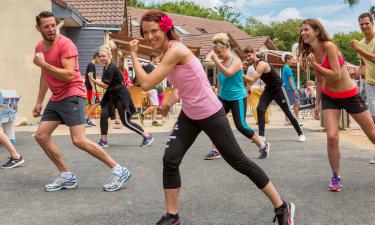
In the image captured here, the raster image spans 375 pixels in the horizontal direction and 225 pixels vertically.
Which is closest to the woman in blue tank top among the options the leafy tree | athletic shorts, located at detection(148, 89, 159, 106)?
athletic shorts, located at detection(148, 89, 159, 106)

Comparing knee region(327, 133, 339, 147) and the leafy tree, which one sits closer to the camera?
knee region(327, 133, 339, 147)

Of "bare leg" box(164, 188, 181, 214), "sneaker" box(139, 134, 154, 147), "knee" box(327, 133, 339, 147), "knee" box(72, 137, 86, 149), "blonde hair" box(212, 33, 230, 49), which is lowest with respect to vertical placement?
"sneaker" box(139, 134, 154, 147)

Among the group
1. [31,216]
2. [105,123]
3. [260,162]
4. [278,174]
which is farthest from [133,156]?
[31,216]

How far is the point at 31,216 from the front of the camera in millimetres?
4121

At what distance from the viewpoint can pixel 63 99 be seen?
5027 millimetres

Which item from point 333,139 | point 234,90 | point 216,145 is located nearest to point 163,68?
point 216,145

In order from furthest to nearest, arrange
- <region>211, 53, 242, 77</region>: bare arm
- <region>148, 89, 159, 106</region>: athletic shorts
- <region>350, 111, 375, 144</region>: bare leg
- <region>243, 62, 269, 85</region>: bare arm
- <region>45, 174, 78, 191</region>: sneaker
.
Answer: <region>148, 89, 159, 106</region>: athletic shorts < <region>243, 62, 269, 85</region>: bare arm < <region>211, 53, 242, 77</region>: bare arm < <region>45, 174, 78, 191</region>: sneaker < <region>350, 111, 375, 144</region>: bare leg

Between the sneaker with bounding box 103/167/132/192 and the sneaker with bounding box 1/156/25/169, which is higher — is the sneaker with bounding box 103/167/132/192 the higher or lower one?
the higher one

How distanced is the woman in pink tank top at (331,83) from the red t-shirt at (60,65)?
2270 mm

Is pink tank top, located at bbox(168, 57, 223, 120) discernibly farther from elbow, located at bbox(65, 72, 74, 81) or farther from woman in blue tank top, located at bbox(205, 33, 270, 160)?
woman in blue tank top, located at bbox(205, 33, 270, 160)

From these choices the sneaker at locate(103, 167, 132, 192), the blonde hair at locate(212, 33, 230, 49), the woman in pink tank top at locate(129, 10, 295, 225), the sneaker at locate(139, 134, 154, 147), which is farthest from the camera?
the sneaker at locate(139, 134, 154, 147)

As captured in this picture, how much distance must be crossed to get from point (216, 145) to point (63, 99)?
2.03m

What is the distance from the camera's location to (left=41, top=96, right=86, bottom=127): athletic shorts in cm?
501

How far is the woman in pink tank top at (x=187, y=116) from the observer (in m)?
3.52
